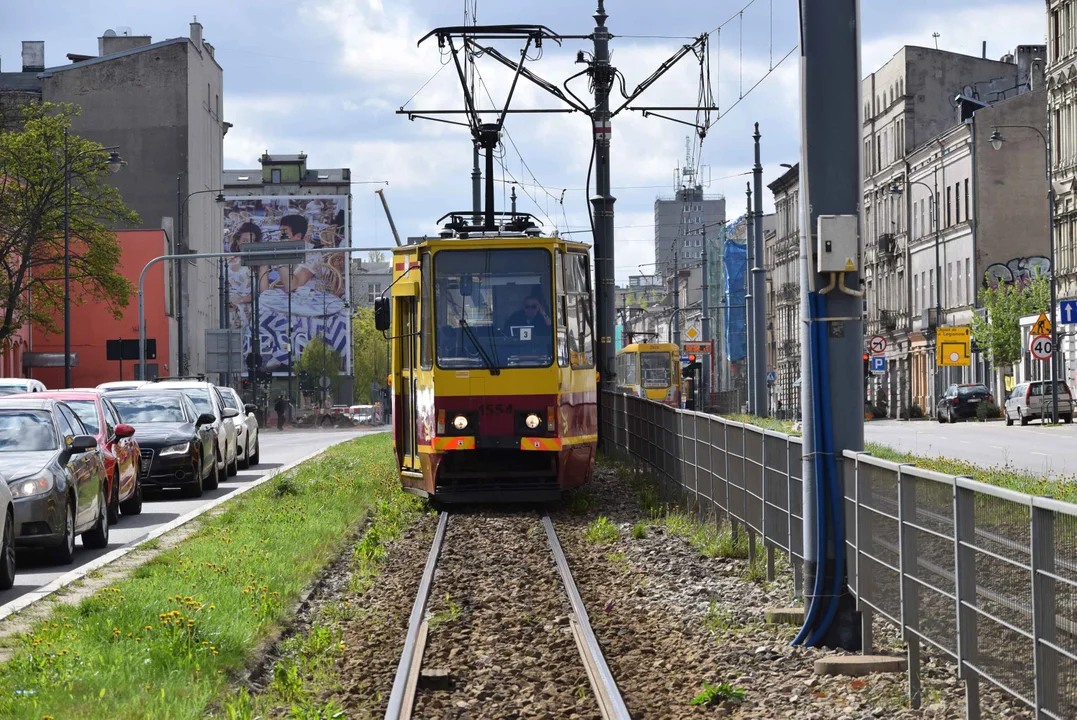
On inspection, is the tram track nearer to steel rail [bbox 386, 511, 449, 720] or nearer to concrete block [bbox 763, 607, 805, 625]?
steel rail [bbox 386, 511, 449, 720]

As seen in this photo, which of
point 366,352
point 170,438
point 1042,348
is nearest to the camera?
point 170,438

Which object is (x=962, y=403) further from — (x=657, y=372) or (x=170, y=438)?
(x=170, y=438)

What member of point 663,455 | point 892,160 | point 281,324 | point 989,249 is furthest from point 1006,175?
point 281,324

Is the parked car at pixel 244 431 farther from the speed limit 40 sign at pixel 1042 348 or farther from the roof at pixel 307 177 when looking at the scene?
the roof at pixel 307 177

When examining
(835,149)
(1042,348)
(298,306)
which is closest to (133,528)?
(835,149)

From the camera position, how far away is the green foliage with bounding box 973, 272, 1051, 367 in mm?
66625

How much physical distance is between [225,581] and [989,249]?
6723 centimetres

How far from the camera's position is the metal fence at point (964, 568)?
671cm

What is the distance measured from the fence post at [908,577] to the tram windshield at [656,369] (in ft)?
192

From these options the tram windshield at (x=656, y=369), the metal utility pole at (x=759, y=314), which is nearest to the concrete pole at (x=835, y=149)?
the metal utility pole at (x=759, y=314)

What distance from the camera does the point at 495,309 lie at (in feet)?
68.4

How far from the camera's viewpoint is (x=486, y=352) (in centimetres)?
2070

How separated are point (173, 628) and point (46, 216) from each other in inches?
1974

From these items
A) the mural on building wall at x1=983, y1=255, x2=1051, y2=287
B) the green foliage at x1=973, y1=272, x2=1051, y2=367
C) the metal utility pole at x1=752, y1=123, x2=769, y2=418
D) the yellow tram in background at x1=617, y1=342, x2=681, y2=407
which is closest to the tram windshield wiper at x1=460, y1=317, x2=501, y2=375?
the metal utility pole at x1=752, y1=123, x2=769, y2=418
